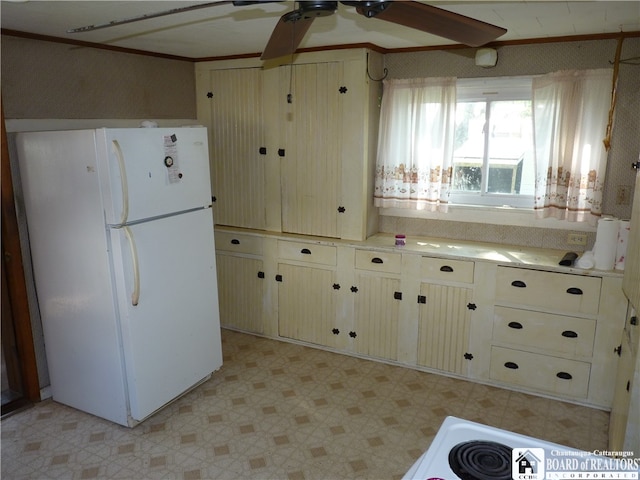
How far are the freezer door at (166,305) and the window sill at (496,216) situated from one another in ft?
5.07

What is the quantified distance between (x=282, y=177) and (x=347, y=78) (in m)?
0.87

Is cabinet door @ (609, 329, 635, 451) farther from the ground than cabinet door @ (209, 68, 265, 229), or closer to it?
closer to it

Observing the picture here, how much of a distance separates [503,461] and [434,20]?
1373 millimetres

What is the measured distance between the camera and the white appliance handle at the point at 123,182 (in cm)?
247

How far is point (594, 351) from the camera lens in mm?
2934

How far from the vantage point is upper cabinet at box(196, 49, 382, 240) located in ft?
11.2

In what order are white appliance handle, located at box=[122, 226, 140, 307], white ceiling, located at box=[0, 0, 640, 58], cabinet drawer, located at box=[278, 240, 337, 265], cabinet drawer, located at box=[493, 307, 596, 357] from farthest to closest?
cabinet drawer, located at box=[278, 240, 337, 265], cabinet drawer, located at box=[493, 307, 596, 357], white appliance handle, located at box=[122, 226, 140, 307], white ceiling, located at box=[0, 0, 640, 58]

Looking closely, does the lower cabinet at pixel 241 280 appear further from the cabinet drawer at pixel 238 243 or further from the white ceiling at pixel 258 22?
the white ceiling at pixel 258 22

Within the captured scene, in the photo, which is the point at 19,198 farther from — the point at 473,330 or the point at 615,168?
the point at 615,168

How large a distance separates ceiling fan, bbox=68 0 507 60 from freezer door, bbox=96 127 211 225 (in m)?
0.87

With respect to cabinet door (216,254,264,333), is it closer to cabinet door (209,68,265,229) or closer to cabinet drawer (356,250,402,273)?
cabinet door (209,68,265,229)

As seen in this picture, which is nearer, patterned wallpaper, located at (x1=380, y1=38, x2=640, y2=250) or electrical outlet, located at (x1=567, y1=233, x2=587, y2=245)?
patterned wallpaper, located at (x1=380, y1=38, x2=640, y2=250)

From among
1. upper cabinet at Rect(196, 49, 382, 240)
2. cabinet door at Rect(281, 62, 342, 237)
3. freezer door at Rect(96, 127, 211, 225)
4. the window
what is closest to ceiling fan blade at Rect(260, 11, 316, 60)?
freezer door at Rect(96, 127, 211, 225)

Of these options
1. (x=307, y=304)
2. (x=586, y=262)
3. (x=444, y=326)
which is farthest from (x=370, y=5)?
(x=307, y=304)
